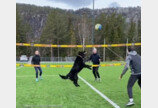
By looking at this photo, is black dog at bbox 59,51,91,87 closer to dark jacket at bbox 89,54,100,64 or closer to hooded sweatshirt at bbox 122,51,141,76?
hooded sweatshirt at bbox 122,51,141,76

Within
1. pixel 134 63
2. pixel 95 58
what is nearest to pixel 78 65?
pixel 134 63

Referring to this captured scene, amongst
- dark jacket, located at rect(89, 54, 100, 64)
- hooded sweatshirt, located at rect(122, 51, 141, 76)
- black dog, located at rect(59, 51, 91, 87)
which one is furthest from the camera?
dark jacket, located at rect(89, 54, 100, 64)

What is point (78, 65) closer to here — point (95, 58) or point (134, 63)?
point (134, 63)

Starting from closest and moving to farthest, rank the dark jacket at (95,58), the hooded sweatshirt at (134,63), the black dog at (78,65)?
the hooded sweatshirt at (134,63) < the black dog at (78,65) < the dark jacket at (95,58)

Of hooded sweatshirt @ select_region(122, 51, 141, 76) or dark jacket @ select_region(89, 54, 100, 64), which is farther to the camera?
dark jacket @ select_region(89, 54, 100, 64)

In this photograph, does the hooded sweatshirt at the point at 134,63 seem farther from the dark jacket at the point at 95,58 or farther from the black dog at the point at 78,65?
the dark jacket at the point at 95,58

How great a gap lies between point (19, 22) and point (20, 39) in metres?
5.93

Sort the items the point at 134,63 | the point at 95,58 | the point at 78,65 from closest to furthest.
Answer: the point at 134,63 → the point at 78,65 → the point at 95,58

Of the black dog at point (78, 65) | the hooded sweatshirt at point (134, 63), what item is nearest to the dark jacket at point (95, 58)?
the black dog at point (78, 65)

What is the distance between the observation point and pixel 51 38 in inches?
2329

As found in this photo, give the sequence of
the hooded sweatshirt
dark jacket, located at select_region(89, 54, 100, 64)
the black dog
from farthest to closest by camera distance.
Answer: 1. dark jacket, located at select_region(89, 54, 100, 64)
2. the black dog
3. the hooded sweatshirt

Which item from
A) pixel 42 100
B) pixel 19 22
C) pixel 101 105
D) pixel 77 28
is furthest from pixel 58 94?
pixel 77 28

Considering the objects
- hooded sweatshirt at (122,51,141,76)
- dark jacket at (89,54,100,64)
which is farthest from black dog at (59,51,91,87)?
dark jacket at (89,54,100,64)

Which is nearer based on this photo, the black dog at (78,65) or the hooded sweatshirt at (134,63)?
the hooded sweatshirt at (134,63)
